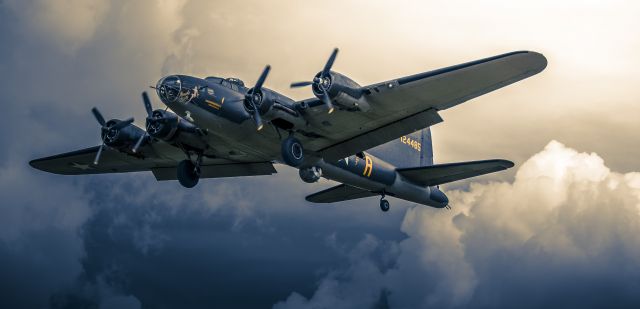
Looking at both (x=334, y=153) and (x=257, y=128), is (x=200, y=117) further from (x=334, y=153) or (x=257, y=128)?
(x=334, y=153)

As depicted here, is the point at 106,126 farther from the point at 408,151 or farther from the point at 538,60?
the point at 538,60

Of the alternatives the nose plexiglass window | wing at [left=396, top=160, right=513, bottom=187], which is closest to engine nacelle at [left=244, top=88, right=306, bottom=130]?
the nose plexiglass window

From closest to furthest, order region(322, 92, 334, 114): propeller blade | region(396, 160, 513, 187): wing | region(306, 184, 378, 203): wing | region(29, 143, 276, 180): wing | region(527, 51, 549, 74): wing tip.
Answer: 1. region(527, 51, 549, 74): wing tip
2. region(322, 92, 334, 114): propeller blade
3. region(396, 160, 513, 187): wing
4. region(29, 143, 276, 180): wing
5. region(306, 184, 378, 203): wing

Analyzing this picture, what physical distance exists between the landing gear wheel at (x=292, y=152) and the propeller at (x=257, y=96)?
136cm

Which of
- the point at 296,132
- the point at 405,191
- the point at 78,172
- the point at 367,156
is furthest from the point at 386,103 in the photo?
the point at 78,172

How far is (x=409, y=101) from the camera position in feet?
87.6

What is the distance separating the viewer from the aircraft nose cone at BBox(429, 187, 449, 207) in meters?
35.4

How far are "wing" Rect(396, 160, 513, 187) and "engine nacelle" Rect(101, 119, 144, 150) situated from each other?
38.1 ft

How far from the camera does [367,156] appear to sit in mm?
33031

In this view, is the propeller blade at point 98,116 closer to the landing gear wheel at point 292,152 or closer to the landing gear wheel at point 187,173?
the landing gear wheel at point 187,173

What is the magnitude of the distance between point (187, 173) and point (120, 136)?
3118mm

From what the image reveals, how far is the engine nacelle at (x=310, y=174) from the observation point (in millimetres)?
29828

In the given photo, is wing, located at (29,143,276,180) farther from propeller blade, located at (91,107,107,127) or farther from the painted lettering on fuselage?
the painted lettering on fuselage

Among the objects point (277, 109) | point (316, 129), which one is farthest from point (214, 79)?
point (316, 129)
